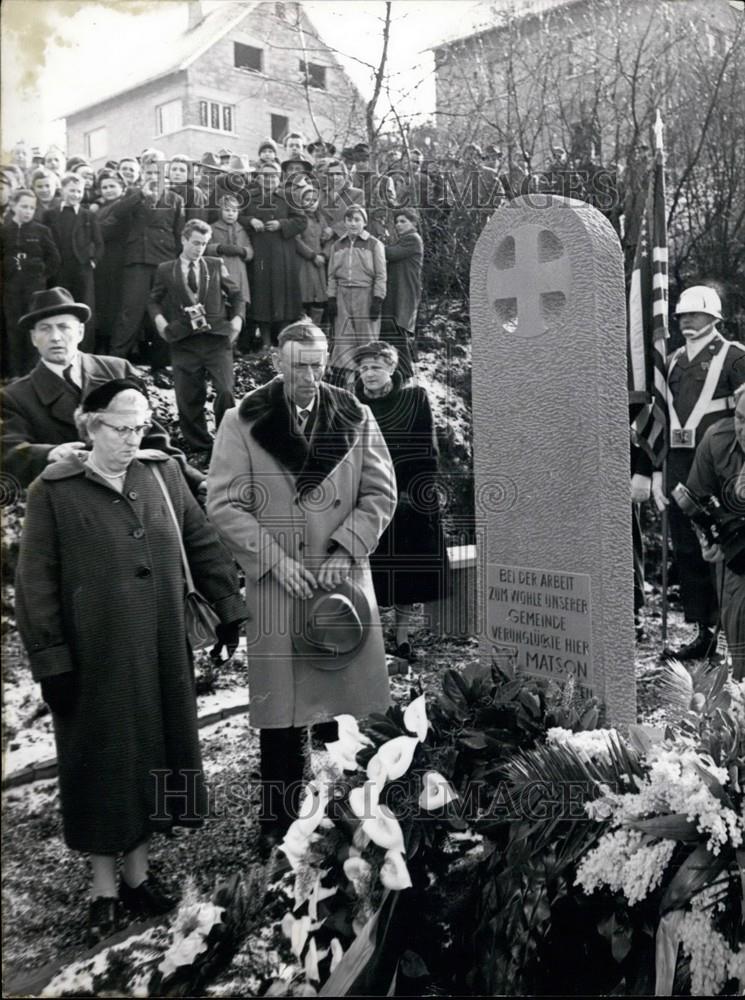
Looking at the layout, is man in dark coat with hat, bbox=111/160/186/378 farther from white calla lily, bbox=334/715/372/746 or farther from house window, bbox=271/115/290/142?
white calla lily, bbox=334/715/372/746

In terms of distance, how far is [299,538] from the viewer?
138 inches

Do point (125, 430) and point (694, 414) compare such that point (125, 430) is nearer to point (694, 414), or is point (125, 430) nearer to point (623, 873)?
point (623, 873)

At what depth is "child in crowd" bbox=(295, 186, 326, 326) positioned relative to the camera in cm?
357

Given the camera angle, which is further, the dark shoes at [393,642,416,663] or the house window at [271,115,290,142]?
the dark shoes at [393,642,416,663]

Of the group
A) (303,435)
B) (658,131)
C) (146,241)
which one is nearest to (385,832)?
(303,435)

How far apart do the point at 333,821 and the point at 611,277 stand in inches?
85.7

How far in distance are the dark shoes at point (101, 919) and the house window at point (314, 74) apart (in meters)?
2.93

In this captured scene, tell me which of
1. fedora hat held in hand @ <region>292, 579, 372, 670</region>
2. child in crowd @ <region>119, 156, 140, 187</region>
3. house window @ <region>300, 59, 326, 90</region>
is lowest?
fedora hat held in hand @ <region>292, 579, 372, 670</region>

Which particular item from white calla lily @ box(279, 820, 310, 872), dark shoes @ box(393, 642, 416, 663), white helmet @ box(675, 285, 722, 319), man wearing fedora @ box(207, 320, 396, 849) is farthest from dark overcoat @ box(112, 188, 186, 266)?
white helmet @ box(675, 285, 722, 319)

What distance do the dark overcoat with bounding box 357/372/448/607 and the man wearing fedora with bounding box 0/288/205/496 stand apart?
0.97 m

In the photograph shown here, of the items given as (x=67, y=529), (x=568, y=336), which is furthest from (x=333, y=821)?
(x=568, y=336)

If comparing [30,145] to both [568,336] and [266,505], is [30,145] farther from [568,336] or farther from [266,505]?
[568,336]

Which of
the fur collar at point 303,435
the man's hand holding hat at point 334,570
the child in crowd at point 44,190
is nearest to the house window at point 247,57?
the child in crowd at point 44,190

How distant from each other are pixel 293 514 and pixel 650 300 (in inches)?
69.2
